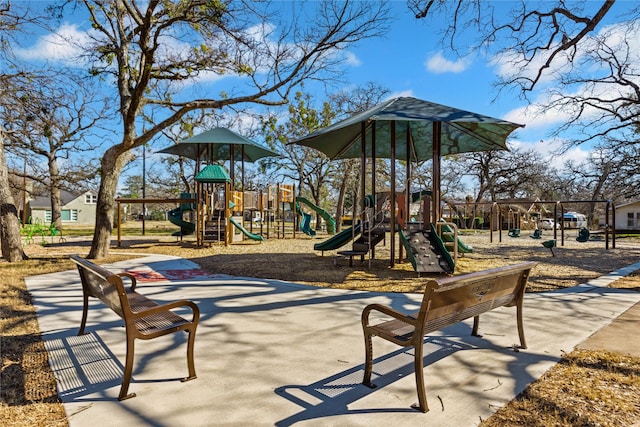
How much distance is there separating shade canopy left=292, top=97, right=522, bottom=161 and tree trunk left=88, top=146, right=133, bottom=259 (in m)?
5.24

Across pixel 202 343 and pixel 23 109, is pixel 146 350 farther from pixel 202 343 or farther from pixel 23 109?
pixel 23 109

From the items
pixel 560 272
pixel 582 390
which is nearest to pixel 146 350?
pixel 582 390

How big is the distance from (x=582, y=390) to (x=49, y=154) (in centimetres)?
3186

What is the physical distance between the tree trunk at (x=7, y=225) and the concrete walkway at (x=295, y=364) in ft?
17.9

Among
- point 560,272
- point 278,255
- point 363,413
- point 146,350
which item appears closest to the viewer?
point 363,413

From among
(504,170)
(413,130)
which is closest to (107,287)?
(413,130)

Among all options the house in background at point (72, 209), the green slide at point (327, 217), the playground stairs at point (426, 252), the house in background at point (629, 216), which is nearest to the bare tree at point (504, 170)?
the house in background at point (629, 216)

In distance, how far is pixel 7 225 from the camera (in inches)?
408

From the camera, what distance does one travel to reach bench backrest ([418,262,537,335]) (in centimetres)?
287

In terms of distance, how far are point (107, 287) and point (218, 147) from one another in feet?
65.7

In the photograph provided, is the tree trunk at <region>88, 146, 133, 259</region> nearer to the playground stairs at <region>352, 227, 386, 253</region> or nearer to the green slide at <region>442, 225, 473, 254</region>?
the playground stairs at <region>352, 227, 386, 253</region>

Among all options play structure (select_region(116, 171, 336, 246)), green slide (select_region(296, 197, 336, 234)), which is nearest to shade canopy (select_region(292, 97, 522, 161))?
play structure (select_region(116, 171, 336, 246))

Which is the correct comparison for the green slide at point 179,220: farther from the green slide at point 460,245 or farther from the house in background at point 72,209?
the house in background at point 72,209

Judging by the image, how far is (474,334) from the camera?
4582 millimetres
